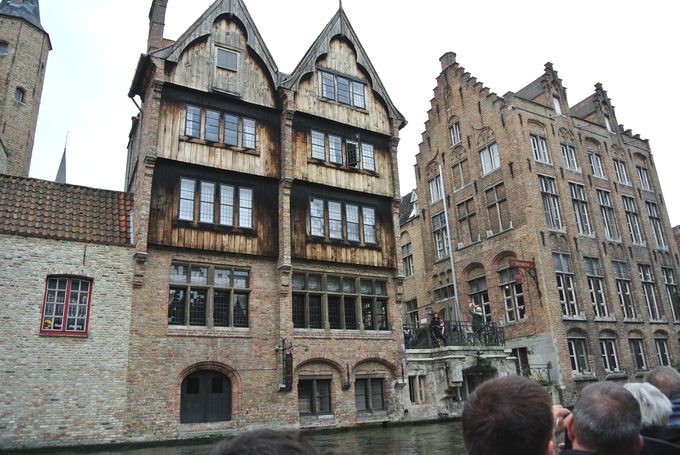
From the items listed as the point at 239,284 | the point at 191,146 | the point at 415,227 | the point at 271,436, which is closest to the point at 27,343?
the point at 239,284

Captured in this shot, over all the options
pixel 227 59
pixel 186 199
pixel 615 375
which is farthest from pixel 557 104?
pixel 186 199

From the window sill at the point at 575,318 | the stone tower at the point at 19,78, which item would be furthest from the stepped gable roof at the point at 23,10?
the window sill at the point at 575,318

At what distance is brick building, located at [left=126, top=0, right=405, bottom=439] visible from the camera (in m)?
17.1

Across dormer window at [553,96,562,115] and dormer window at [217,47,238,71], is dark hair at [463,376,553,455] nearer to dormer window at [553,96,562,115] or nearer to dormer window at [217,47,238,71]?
dormer window at [217,47,238,71]

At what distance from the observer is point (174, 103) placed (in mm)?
18859

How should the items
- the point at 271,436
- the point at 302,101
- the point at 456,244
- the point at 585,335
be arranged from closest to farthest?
the point at 271,436, the point at 302,101, the point at 585,335, the point at 456,244

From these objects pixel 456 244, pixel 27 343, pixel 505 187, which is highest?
pixel 505 187

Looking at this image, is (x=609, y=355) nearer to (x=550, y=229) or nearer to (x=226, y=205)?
(x=550, y=229)

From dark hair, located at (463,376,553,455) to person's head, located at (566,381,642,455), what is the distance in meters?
0.59

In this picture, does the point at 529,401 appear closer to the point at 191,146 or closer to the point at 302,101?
the point at 191,146

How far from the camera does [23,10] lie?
128 ft

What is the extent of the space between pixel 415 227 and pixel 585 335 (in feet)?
44.0

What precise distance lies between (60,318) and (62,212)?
3.51 metres

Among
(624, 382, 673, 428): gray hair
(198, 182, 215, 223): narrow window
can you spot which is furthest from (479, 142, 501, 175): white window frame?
(624, 382, 673, 428): gray hair
